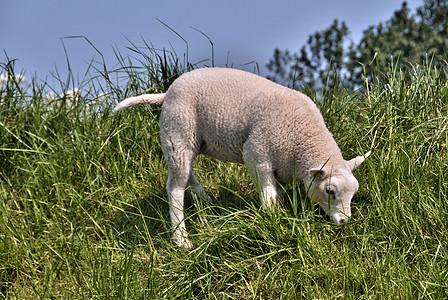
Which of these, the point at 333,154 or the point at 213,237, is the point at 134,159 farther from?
the point at 333,154

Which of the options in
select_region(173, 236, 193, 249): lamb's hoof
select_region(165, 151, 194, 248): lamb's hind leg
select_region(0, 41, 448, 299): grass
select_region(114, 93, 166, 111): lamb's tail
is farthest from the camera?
select_region(114, 93, 166, 111): lamb's tail

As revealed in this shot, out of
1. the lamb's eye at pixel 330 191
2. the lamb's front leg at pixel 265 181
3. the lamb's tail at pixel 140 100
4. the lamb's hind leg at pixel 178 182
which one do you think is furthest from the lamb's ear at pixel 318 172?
the lamb's tail at pixel 140 100

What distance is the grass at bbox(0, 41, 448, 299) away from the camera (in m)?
3.49

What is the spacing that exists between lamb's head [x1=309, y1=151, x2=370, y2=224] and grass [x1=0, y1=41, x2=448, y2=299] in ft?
0.45

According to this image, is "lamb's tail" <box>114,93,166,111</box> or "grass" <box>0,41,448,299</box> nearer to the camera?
"grass" <box>0,41,448,299</box>

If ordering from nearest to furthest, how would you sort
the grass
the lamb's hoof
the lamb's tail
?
the grass, the lamb's hoof, the lamb's tail

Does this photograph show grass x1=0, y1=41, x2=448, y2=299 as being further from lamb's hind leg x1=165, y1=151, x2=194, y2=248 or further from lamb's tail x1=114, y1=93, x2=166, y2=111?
lamb's tail x1=114, y1=93, x2=166, y2=111

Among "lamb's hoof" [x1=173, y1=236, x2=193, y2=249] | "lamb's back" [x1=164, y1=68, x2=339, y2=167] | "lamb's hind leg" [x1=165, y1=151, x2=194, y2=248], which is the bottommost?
"lamb's hoof" [x1=173, y1=236, x2=193, y2=249]

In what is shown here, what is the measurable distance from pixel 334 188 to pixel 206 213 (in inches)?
56.2

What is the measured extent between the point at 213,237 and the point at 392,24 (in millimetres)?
13905

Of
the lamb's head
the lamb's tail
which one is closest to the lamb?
the lamb's head

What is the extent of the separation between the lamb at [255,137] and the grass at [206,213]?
8.5 inches

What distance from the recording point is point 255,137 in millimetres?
3818

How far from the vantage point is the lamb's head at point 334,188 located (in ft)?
12.1
